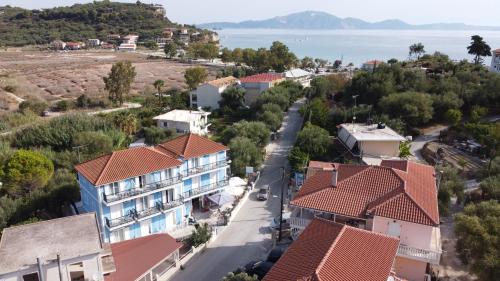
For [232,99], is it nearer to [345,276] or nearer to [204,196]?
[204,196]

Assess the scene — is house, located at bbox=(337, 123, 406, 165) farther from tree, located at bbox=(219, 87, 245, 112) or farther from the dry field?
the dry field

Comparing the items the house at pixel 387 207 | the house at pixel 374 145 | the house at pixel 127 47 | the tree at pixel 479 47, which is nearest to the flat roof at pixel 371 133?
the house at pixel 374 145

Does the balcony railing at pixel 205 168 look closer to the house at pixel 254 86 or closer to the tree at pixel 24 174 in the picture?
the tree at pixel 24 174

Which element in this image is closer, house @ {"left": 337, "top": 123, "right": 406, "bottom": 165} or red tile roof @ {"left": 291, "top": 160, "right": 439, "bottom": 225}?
red tile roof @ {"left": 291, "top": 160, "right": 439, "bottom": 225}

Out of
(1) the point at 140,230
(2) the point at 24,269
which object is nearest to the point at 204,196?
(1) the point at 140,230

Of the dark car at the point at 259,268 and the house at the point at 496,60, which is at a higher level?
the house at the point at 496,60

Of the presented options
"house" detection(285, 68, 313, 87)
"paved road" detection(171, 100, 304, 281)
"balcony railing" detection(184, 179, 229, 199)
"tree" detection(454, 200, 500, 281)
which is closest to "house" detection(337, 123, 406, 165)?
"paved road" detection(171, 100, 304, 281)
